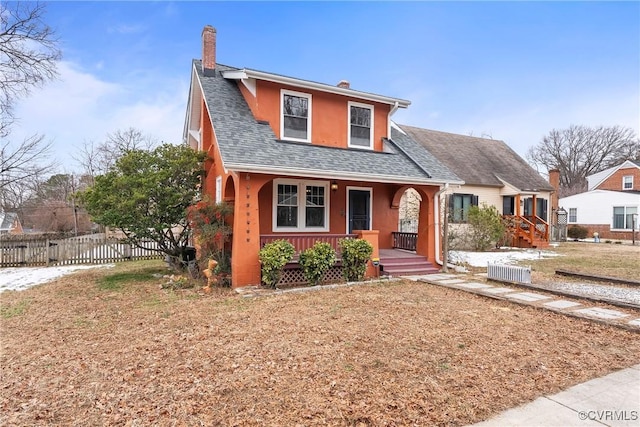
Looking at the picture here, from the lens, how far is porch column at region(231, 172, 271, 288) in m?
8.20

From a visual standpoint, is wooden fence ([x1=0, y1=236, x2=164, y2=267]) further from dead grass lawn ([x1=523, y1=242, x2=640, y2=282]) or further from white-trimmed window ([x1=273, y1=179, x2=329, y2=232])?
dead grass lawn ([x1=523, y1=242, x2=640, y2=282])

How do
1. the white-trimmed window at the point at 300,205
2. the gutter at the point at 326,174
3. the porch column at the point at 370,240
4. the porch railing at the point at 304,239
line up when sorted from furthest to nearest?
the white-trimmed window at the point at 300,205 → the porch column at the point at 370,240 → the porch railing at the point at 304,239 → the gutter at the point at 326,174

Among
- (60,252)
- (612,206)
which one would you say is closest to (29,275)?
(60,252)

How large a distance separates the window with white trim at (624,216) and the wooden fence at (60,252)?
3132 cm

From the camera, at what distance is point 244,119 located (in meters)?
9.98

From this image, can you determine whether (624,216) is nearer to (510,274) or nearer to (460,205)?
(460,205)

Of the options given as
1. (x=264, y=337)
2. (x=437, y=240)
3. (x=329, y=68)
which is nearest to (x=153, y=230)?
(x=264, y=337)

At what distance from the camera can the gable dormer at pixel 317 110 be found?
399 inches

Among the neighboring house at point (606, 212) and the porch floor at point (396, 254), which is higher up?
the neighboring house at point (606, 212)

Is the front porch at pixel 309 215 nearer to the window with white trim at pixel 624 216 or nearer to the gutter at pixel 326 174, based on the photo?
the gutter at pixel 326 174

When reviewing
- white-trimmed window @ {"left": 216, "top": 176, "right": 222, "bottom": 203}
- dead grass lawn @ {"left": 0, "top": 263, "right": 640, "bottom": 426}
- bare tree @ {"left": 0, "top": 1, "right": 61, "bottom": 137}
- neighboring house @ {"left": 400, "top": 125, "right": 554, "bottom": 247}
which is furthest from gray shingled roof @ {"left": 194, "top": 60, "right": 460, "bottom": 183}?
neighboring house @ {"left": 400, "top": 125, "right": 554, "bottom": 247}

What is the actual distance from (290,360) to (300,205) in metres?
7.01

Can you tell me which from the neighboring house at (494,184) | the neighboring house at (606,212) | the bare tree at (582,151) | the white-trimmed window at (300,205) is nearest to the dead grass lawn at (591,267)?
the neighboring house at (494,184)

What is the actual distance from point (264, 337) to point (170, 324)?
6.19 ft
